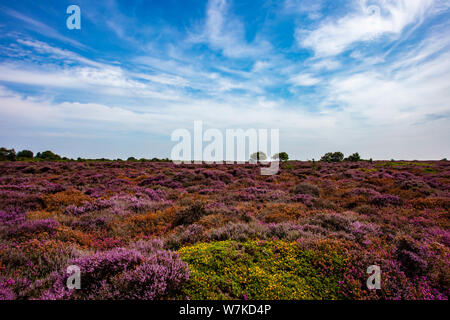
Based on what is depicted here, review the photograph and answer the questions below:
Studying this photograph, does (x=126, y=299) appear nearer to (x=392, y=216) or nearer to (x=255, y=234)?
(x=255, y=234)

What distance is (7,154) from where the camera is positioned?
38.9 m

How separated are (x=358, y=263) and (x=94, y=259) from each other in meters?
5.72

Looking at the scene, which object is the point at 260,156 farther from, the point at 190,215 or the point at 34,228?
the point at 34,228

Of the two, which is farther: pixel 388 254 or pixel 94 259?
pixel 388 254

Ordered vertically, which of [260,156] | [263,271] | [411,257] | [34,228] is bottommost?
[263,271]

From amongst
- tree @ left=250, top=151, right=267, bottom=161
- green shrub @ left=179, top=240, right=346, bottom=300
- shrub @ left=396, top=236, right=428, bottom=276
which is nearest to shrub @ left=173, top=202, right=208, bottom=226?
green shrub @ left=179, top=240, right=346, bottom=300

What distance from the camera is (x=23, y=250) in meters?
4.80

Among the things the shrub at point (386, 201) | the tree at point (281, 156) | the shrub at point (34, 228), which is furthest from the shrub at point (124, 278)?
the tree at point (281, 156)

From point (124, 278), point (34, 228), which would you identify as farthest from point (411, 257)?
point (34, 228)

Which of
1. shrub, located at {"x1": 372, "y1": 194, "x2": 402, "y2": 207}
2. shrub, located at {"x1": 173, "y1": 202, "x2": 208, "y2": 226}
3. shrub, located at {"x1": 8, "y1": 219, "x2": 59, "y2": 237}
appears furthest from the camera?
shrub, located at {"x1": 372, "y1": 194, "x2": 402, "y2": 207}

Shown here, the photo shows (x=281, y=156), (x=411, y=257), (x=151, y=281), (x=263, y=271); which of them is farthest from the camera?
(x=281, y=156)

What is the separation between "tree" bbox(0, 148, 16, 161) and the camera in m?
38.5

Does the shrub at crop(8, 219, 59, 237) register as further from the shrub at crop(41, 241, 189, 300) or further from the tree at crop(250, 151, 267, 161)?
the tree at crop(250, 151, 267, 161)
